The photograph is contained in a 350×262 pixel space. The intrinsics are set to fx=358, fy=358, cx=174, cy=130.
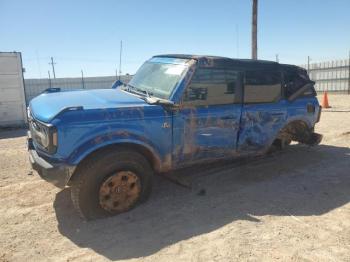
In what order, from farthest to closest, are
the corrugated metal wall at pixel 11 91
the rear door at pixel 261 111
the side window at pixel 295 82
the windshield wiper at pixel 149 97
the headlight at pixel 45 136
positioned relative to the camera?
1. the corrugated metal wall at pixel 11 91
2. the side window at pixel 295 82
3. the rear door at pixel 261 111
4. the windshield wiper at pixel 149 97
5. the headlight at pixel 45 136

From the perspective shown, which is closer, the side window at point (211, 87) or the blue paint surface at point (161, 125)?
the blue paint surface at point (161, 125)

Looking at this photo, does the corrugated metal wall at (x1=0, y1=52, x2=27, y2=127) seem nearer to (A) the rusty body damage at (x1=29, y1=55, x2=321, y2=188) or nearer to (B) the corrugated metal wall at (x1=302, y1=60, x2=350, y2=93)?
(A) the rusty body damage at (x1=29, y1=55, x2=321, y2=188)

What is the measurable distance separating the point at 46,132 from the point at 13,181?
237cm

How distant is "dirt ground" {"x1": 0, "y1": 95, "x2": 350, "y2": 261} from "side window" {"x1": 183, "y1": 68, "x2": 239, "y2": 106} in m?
1.34

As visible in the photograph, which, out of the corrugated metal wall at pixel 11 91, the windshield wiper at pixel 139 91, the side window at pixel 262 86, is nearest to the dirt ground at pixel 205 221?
the side window at pixel 262 86

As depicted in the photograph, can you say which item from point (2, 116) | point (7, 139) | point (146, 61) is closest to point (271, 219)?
point (146, 61)

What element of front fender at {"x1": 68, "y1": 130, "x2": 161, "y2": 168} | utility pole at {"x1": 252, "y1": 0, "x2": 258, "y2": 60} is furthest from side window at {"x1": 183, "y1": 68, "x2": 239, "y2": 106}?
utility pole at {"x1": 252, "y1": 0, "x2": 258, "y2": 60}

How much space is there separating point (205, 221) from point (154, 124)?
1370 mm

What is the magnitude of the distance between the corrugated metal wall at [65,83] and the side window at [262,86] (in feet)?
49.1

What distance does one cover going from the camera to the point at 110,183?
4387mm

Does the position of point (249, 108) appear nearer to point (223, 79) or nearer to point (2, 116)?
point (223, 79)

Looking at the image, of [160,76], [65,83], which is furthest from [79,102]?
[65,83]

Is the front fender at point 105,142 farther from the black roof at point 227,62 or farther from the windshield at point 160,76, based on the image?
the black roof at point 227,62

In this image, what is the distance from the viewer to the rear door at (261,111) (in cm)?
565
